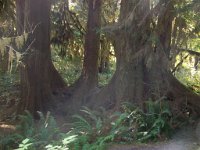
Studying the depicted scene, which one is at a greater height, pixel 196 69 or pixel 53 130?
pixel 196 69

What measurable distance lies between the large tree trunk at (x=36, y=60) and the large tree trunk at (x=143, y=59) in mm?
3080

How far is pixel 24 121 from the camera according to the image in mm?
12188

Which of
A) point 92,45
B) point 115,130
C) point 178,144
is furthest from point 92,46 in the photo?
point 178,144

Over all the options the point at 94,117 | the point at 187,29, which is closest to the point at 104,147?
the point at 94,117

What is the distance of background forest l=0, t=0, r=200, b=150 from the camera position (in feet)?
34.3

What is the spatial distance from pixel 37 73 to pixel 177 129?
551cm

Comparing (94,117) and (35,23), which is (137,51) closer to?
(94,117)

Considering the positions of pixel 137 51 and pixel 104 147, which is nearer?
pixel 104 147

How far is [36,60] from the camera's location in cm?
1366

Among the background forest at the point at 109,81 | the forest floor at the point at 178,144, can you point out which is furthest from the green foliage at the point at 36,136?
the forest floor at the point at 178,144

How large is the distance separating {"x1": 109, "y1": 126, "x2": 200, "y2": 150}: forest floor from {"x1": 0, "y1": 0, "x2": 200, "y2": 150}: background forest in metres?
0.26

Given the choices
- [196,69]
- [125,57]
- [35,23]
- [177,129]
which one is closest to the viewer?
[177,129]

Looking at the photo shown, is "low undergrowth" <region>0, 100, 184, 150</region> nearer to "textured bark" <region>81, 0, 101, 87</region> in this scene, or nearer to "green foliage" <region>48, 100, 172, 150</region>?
"green foliage" <region>48, 100, 172, 150</region>

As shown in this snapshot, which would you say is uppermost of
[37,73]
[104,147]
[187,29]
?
[187,29]
